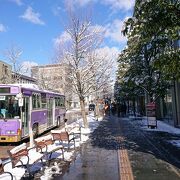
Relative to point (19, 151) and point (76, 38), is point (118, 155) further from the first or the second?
point (76, 38)

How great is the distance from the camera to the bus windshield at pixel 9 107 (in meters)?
15.0

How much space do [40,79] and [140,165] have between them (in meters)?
51.5

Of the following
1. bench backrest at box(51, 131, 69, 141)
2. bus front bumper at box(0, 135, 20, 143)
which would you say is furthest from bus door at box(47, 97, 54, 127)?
bench backrest at box(51, 131, 69, 141)

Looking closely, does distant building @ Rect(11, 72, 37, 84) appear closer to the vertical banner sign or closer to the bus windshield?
the vertical banner sign

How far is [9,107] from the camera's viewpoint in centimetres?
1516

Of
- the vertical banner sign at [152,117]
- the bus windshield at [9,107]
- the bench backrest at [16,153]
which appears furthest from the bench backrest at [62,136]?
the vertical banner sign at [152,117]

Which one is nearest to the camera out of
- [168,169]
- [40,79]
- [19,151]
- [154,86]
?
[19,151]

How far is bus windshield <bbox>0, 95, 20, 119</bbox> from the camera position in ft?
49.2

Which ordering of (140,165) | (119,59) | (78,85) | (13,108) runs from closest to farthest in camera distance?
(140,165), (13,108), (78,85), (119,59)

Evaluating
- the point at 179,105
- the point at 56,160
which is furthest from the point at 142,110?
the point at 56,160

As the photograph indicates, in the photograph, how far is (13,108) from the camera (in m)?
15.1

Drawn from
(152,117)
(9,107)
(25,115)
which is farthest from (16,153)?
(152,117)

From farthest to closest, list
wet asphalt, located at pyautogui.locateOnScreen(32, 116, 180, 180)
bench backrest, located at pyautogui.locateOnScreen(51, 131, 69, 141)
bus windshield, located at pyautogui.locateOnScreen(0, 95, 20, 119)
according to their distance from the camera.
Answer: bus windshield, located at pyautogui.locateOnScreen(0, 95, 20, 119)
bench backrest, located at pyautogui.locateOnScreen(51, 131, 69, 141)
wet asphalt, located at pyautogui.locateOnScreen(32, 116, 180, 180)

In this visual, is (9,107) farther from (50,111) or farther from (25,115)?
(50,111)
